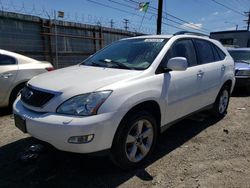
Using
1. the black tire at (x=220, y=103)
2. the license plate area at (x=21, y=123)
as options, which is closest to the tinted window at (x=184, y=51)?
the black tire at (x=220, y=103)

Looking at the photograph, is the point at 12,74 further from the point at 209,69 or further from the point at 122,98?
the point at 209,69

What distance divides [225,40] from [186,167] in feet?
99.6

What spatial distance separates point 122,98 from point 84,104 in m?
0.42

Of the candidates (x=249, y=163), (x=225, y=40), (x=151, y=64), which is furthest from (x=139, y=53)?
(x=225, y=40)

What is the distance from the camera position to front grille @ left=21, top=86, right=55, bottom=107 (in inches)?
115

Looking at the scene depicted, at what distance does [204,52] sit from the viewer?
468 cm

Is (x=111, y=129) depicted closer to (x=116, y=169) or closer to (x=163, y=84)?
(x=116, y=169)

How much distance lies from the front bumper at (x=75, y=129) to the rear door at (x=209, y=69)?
2.12m

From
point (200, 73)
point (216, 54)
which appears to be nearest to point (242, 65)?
point (216, 54)

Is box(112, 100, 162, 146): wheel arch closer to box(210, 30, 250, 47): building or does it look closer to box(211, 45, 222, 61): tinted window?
box(211, 45, 222, 61): tinted window

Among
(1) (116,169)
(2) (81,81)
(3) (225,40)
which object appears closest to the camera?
(2) (81,81)

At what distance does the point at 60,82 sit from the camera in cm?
308

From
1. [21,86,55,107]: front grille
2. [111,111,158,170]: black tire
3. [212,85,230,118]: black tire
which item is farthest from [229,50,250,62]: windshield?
[21,86,55,107]: front grille

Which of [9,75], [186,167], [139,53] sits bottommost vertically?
[186,167]
